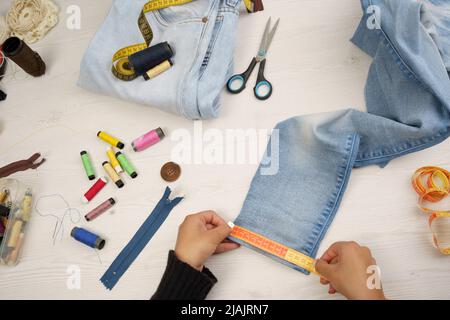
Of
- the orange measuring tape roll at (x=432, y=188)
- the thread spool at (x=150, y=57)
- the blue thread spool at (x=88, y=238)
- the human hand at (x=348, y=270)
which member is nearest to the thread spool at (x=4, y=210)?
the blue thread spool at (x=88, y=238)

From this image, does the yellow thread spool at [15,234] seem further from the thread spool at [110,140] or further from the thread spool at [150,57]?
the thread spool at [150,57]

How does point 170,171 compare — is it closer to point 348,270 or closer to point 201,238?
point 201,238

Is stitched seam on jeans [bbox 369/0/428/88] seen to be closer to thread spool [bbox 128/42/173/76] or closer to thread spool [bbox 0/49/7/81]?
thread spool [bbox 128/42/173/76]

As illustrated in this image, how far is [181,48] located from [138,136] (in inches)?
8.5

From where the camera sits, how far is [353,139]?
0.73 metres

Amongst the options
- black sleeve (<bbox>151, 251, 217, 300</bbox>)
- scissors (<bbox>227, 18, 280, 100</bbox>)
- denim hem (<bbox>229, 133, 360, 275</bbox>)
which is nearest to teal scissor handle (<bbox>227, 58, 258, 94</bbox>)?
scissors (<bbox>227, 18, 280, 100</bbox>)

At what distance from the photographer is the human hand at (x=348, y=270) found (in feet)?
2.00

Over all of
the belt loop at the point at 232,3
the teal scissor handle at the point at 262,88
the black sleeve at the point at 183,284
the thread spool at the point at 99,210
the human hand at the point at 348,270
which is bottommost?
the human hand at the point at 348,270

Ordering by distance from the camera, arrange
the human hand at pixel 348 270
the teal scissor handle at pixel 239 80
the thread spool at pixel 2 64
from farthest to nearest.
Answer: the thread spool at pixel 2 64
the teal scissor handle at pixel 239 80
the human hand at pixel 348 270

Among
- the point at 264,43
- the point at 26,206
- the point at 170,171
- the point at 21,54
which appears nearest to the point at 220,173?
the point at 170,171

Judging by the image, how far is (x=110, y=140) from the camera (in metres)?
→ 0.82

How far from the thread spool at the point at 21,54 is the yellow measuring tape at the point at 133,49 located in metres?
0.21

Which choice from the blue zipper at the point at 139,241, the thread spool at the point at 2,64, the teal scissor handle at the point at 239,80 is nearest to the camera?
the blue zipper at the point at 139,241
